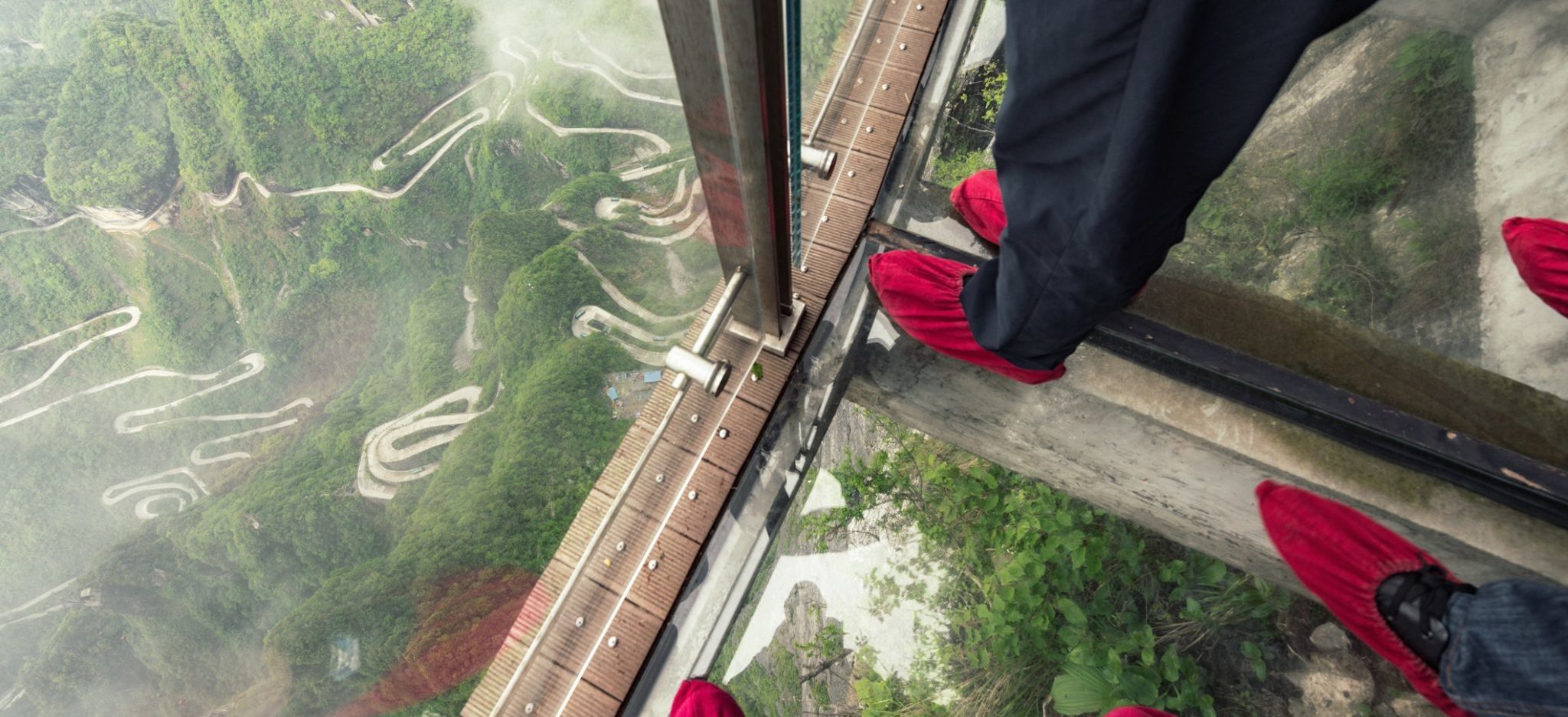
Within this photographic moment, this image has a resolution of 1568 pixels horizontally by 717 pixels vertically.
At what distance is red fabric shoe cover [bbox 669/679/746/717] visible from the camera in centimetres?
207

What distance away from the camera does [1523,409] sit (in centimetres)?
217

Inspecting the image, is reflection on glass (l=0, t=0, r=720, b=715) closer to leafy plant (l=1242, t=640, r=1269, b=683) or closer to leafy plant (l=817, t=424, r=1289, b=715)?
leafy plant (l=817, t=424, r=1289, b=715)

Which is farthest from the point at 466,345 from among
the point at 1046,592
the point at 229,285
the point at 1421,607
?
the point at 1421,607

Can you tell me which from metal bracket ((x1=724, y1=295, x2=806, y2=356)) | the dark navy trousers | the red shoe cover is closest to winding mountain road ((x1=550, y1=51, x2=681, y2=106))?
metal bracket ((x1=724, y1=295, x2=806, y2=356))

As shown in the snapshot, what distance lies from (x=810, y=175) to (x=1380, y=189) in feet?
10.6

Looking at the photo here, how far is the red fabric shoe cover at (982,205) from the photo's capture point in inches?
104

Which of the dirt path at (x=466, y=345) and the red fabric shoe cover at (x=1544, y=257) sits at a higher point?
the dirt path at (x=466, y=345)

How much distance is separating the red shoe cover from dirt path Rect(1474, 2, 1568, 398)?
2225mm

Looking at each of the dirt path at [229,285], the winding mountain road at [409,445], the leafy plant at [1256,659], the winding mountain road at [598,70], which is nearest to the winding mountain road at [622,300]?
the leafy plant at [1256,659]

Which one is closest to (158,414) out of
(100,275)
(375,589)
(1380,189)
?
(100,275)

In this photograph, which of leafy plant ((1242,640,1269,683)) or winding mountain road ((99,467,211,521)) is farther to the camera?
winding mountain road ((99,467,211,521))

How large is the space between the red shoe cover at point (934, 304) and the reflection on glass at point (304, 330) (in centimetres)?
460

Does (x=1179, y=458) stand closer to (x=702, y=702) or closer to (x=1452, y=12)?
(x=702, y=702)

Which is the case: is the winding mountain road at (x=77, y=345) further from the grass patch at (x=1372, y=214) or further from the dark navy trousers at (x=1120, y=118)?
the dark navy trousers at (x=1120, y=118)
